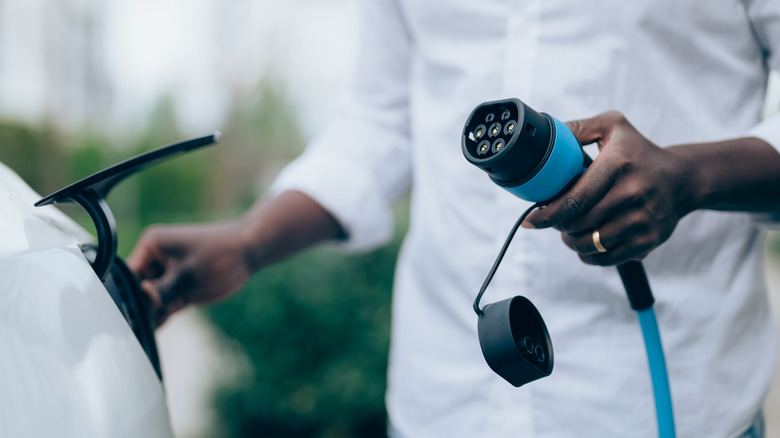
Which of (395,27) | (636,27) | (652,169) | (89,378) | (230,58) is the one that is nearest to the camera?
(89,378)

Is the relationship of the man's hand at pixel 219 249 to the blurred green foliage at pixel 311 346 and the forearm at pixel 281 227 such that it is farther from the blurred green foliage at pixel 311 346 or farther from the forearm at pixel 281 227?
the blurred green foliage at pixel 311 346

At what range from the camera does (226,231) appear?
1.21 meters

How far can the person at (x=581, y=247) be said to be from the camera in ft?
3.17

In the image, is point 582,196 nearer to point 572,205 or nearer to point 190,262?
point 572,205

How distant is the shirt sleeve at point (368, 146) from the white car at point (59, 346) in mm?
565

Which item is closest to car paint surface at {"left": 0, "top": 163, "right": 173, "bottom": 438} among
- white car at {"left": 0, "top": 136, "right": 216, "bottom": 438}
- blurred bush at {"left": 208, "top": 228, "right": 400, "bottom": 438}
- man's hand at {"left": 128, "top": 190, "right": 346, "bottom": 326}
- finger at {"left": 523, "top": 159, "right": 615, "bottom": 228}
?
white car at {"left": 0, "top": 136, "right": 216, "bottom": 438}

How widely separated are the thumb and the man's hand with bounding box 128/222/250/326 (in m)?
0.65

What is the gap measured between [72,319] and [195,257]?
1.75ft

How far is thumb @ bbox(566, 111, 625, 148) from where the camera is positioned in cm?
77

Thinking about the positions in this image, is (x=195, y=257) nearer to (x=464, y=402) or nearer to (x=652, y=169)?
(x=464, y=402)

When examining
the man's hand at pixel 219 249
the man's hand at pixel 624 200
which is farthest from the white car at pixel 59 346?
the man's hand at pixel 624 200

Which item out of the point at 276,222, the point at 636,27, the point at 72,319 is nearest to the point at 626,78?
the point at 636,27

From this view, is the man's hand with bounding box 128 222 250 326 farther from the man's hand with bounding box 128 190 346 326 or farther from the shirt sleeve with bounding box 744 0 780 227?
the shirt sleeve with bounding box 744 0 780 227

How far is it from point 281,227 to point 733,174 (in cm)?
74
